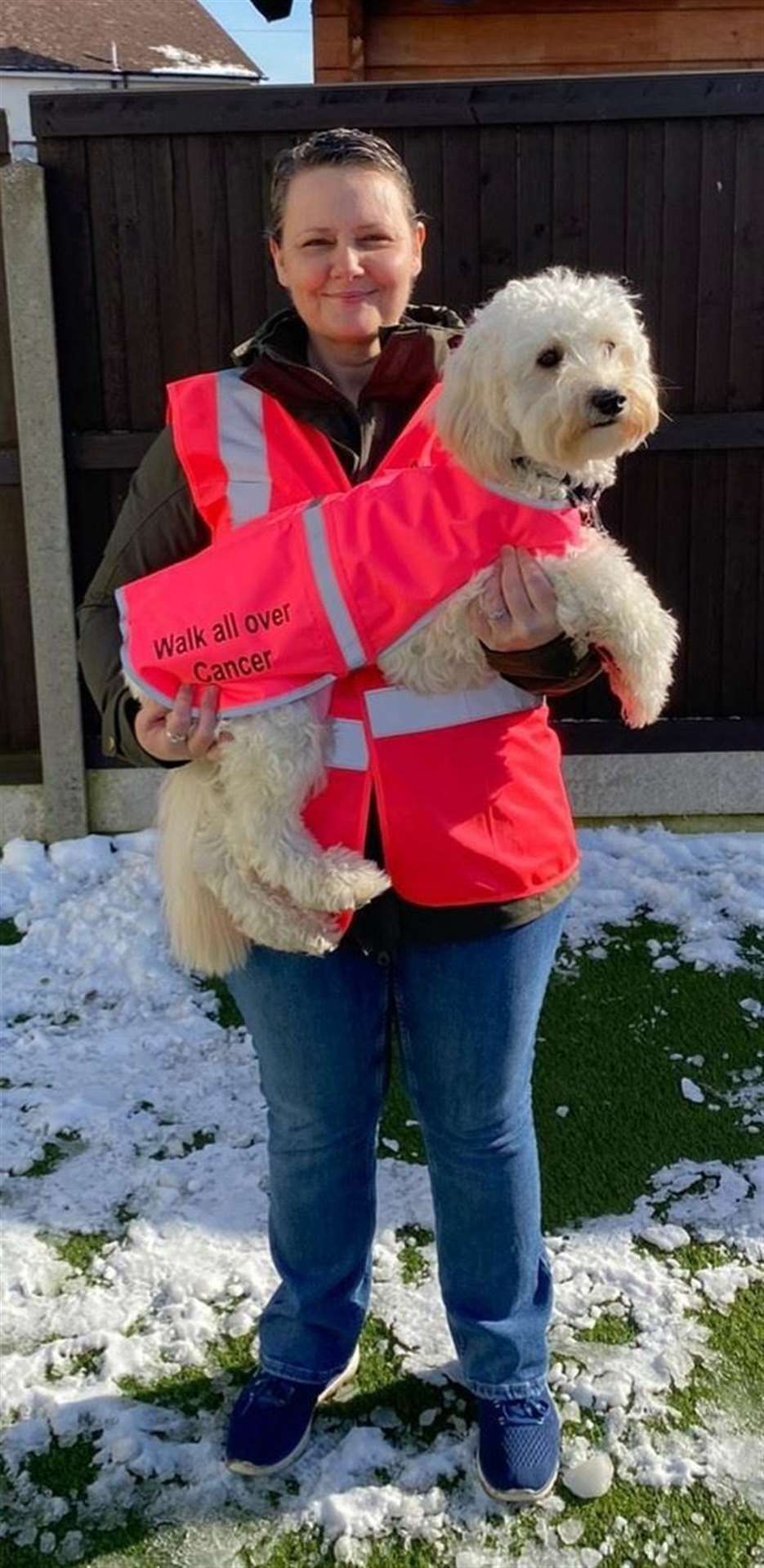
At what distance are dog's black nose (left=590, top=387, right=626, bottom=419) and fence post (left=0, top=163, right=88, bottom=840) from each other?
336 cm

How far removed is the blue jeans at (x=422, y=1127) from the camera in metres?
2.11

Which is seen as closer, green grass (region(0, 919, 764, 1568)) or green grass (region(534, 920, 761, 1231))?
green grass (region(0, 919, 764, 1568))

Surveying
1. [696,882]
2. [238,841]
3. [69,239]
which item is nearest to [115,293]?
[69,239]

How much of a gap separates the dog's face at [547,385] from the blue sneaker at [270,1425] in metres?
1.68

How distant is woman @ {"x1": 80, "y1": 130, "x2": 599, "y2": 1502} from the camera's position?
2031 mm

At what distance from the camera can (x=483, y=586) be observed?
2010mm

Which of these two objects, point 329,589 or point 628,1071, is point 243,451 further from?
point 628,1071

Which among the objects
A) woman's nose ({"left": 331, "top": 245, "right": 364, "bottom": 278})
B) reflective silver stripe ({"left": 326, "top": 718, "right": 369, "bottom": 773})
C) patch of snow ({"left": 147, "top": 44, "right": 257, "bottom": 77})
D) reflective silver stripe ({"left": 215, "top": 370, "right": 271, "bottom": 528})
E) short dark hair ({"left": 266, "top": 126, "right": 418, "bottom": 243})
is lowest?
reflective silver stripe ({"left": 326, "top": 718, "right": 369, "bottom": 773})

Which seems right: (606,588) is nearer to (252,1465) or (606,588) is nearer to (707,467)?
(252,1465)

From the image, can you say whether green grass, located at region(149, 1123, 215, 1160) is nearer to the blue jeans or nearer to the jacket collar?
the blue jeans

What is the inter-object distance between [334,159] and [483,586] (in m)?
0.69

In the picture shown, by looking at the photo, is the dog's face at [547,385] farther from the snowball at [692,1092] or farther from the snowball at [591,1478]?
the snowball at [692,1092]

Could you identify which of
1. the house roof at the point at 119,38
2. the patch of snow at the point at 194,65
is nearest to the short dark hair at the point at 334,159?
the house roof at the point at 119,38

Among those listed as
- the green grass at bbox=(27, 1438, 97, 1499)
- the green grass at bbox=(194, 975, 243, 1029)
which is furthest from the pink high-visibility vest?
the green grass at bbox=(194, 975, 243, 1029)
